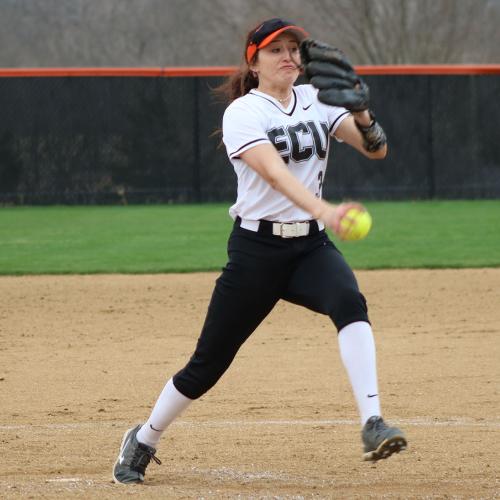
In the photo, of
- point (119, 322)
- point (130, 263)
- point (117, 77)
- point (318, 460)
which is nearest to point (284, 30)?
point (318, 460)

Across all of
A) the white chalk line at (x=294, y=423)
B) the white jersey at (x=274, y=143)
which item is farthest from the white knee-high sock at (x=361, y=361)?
the white chalk line at (x=294, y=423)

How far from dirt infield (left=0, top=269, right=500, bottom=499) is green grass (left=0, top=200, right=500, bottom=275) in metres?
1.33

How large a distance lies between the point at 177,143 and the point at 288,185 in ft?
46.3

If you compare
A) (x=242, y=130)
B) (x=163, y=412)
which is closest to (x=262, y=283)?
(x=242, y=130)

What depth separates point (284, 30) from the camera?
4.04 meters

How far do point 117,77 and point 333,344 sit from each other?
11145 mm

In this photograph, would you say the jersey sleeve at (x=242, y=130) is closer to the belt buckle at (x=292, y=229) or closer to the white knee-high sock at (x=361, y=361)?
the belt buckle at (x=292, y=229)

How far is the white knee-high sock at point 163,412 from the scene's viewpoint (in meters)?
4.29

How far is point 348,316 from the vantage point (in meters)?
3.94

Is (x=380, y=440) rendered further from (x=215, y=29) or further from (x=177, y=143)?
(x=215, y=29)

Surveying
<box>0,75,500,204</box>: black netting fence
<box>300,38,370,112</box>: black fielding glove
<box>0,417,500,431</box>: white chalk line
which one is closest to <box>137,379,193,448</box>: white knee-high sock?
<box>0,417,500,431</box>: white chalk line

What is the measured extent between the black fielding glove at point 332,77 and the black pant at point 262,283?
1.67 feet

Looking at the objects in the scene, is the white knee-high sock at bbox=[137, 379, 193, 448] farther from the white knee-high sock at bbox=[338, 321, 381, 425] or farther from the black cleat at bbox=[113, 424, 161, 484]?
the white knee-high sock at bbox=[338, 321, 381, 425]

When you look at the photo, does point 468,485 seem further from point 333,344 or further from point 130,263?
point 130,263
